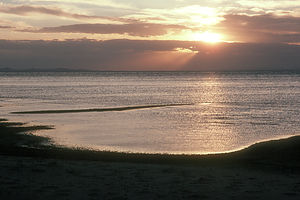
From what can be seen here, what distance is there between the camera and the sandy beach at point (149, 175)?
47.4ft

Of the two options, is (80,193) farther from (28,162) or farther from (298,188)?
(298,188)

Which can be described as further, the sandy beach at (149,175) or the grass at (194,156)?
the grass at (194,156)

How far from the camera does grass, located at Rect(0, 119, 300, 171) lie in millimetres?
20766

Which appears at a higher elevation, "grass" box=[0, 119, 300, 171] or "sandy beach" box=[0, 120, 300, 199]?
"sandy beach" box=[0, 120, 300, 199]

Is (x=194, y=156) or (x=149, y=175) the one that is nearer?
(x=149, y=175)

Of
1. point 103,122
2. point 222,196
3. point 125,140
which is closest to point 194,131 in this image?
point 125,140

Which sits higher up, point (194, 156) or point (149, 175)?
point (149, 175)

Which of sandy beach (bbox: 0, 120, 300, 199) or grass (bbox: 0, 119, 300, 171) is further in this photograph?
grass (bbox: 0, 119, 300, 171)

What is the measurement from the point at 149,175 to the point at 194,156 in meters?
5.82

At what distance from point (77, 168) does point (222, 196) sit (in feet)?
24.1

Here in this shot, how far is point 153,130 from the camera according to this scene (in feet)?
117

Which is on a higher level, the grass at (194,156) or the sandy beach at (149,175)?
the sandy beach at (149,175)

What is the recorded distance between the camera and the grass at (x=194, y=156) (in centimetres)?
2077

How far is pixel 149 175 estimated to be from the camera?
17.5 m
